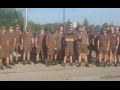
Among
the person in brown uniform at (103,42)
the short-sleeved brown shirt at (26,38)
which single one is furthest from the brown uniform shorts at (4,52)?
the person in brown uniform at (103,42)

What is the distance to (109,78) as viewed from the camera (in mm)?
6559

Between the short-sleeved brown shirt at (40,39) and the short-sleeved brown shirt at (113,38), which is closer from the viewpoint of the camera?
the short-sleeved brown shirt at (113,38)

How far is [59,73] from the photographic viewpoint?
7.25 metres

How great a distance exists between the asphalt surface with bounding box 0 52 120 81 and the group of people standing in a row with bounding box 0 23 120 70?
1.66ft

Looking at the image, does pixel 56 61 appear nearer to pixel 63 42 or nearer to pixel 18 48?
pixel 63 42

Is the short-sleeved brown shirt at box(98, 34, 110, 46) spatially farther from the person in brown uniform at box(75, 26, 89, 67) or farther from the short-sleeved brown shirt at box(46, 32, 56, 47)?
the short-sleeved brown shirt at box(46, 32, 56, 47)

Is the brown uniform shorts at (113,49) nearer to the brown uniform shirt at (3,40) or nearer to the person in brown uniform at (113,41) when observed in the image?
the person in brown uniform at (113,41)

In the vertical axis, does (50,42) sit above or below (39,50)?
above

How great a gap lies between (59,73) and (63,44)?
84.5 inches

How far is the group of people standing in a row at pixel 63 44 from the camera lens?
27.3ft

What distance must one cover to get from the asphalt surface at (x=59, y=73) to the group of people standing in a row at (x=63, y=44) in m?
0.51

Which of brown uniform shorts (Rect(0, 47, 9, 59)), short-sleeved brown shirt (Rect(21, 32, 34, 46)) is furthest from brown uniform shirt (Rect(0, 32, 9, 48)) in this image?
short-sleeved brown shirt (Rect(21, 32, 34, 46))

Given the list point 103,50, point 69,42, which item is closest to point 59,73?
point 69,42

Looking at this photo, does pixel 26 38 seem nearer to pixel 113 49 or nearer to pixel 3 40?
pixel 3 40
